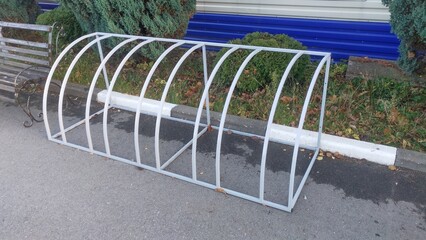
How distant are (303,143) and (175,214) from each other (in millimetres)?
1557

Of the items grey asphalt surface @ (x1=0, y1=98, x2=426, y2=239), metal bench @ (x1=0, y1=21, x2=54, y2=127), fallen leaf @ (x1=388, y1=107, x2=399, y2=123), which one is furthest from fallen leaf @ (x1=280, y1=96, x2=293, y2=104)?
metal bench @ (x1=0, y1=21, x2=54, y2=127)

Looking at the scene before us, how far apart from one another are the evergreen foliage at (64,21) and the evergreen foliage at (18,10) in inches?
26.6

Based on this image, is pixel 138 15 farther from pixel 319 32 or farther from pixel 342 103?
pixel 342 103

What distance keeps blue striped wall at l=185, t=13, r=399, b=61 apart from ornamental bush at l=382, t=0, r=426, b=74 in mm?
744

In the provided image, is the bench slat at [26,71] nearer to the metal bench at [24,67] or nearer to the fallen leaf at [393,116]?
the metal bench at [24,67]

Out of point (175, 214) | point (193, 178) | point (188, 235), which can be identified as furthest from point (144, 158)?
point (188, 235)

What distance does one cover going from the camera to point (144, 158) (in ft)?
11.5

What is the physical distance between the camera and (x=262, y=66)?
13.8 feet

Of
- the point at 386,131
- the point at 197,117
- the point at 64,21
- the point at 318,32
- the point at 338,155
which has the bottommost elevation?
the point at 338,155

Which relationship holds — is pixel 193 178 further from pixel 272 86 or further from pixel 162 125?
pixel 272 86

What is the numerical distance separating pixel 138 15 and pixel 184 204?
2701mm

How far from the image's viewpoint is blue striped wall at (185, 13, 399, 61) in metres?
4.55

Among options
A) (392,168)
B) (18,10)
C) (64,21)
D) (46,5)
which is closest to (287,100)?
(392,168)

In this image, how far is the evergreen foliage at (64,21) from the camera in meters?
5.74
